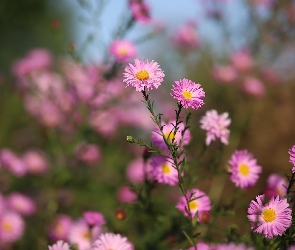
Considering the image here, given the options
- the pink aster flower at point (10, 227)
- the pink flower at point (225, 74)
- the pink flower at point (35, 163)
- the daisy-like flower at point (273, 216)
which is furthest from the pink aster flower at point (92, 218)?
the pink flower at point (225, 74)

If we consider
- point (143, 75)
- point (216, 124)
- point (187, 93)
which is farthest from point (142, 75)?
point (216, 124)

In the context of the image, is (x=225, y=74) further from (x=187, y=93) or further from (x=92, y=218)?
(x=187, y=93)

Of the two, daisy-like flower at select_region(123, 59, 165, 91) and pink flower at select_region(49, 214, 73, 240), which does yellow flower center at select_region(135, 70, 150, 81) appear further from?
pink flower at select_region(49, 214, 73, 240)

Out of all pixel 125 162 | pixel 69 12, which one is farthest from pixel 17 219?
pixel 69 12

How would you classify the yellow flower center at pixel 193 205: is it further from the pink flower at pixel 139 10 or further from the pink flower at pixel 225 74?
the pink flower at pixel 225 74

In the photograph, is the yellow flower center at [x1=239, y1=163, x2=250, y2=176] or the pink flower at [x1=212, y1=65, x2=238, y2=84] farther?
the pink flower at [x1=212, y1=65, x2=238, y2=84]

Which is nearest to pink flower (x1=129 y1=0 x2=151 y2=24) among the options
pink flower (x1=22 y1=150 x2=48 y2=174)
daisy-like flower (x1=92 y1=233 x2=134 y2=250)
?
daisy-like flower (x1=92 y1=233 x2=134 y2=250)
